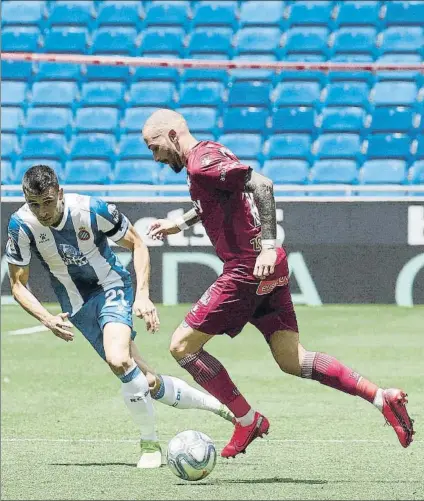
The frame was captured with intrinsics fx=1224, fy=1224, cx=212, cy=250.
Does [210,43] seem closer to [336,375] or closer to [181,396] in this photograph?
[181,396]

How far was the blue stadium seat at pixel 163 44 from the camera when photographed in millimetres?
18312

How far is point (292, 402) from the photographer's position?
880cm

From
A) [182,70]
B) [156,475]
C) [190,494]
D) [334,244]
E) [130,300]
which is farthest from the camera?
[182,70]

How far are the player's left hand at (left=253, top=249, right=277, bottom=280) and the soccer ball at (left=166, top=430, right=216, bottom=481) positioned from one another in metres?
0.88

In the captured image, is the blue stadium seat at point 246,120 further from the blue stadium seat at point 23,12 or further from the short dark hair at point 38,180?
the short dark hair at point 38,180

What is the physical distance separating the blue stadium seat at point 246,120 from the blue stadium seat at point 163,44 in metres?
1.57

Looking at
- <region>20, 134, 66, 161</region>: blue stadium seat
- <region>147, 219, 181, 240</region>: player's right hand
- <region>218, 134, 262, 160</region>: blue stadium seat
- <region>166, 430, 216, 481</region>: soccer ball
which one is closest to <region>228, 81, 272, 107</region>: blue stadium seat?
<region>218, 134, 262, 160</region>: blue stadium seat

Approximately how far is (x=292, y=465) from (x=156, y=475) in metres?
0.73

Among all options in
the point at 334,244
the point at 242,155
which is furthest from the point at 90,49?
the point at 334,244

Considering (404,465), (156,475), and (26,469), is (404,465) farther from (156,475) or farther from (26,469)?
(26,469)

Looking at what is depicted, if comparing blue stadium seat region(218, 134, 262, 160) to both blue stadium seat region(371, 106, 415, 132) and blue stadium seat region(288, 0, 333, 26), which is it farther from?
blue stadium seat region(288, 0, 333, 26)

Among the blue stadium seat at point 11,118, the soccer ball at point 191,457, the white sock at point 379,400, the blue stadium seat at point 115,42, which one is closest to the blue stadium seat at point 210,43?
the blue stadium seat at point 115,42

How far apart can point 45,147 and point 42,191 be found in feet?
36.5

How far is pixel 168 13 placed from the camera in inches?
738
